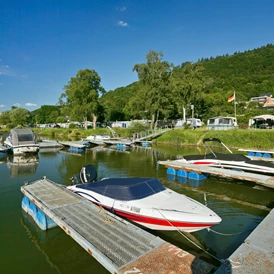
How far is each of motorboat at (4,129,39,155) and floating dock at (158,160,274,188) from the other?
736 inches

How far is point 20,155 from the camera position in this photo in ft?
90.8

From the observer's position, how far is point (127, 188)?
8.52 metres

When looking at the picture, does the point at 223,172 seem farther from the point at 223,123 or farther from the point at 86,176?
the point at 223,123

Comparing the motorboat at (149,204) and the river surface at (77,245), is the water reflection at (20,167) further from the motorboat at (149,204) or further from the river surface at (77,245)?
the motorboat at (149,204)

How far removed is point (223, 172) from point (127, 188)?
866cm

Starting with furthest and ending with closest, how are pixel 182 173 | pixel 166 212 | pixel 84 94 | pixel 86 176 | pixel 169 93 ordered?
pixel 84 94 < pixel 169 93 < pixel 182 173 < pixel 86 176 < pixel 166 212

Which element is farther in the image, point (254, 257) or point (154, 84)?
point (154, 84)

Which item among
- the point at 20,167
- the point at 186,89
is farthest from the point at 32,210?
the point at 186,89

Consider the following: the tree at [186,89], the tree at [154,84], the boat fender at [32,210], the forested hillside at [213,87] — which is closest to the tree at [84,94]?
the forested hillside at [213,87]

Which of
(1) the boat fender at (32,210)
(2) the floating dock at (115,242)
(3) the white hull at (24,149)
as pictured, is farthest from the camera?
(3) the white hull at (24,149)

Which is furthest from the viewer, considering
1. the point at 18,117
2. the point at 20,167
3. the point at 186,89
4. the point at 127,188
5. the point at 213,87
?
the point at 18,117

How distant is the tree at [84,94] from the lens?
6017cm

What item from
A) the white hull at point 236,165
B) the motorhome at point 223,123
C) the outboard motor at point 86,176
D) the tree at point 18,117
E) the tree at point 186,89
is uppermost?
the tree at point 186,89

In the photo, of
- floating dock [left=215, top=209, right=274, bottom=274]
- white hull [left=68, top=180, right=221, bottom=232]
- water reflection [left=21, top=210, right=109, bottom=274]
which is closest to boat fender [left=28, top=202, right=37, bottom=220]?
water reflection [left=21, top=210, right=109, bottom=274]
